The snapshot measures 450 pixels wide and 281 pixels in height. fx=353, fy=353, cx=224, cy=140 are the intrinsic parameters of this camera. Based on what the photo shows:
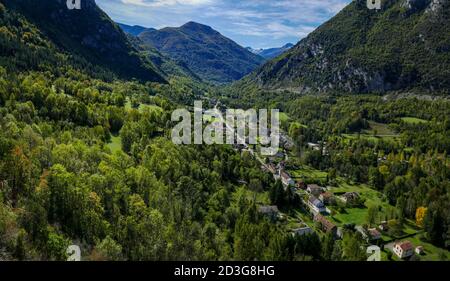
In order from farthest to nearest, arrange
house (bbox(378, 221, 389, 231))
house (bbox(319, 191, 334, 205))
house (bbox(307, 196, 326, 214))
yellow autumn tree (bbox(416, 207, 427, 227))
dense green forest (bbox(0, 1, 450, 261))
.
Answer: house (bbox(319, 191, 334, 205))
house (bbox(307, 196, 326, 214))
yellow autumn tree (bbox(416, 207, 427, 227))
house (bbox(378, 221, 389, 231))
dense green forest (bbox(0, 1, 450, 261))

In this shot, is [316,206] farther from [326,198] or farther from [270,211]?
[270,211]

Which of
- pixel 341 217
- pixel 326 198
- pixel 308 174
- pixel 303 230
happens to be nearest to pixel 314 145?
pixel 308 174

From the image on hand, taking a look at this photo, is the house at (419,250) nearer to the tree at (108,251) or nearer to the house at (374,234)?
the house at (374,234)

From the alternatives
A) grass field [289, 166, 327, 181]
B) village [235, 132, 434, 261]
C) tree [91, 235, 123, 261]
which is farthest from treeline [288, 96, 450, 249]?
tree [91, 235, 123, 261]

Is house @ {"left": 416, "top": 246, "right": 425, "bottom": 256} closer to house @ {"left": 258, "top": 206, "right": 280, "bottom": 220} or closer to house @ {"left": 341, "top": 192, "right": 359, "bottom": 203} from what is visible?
house @ {"left": 341, "top": 192, "right": 359, "bottom": 203}
